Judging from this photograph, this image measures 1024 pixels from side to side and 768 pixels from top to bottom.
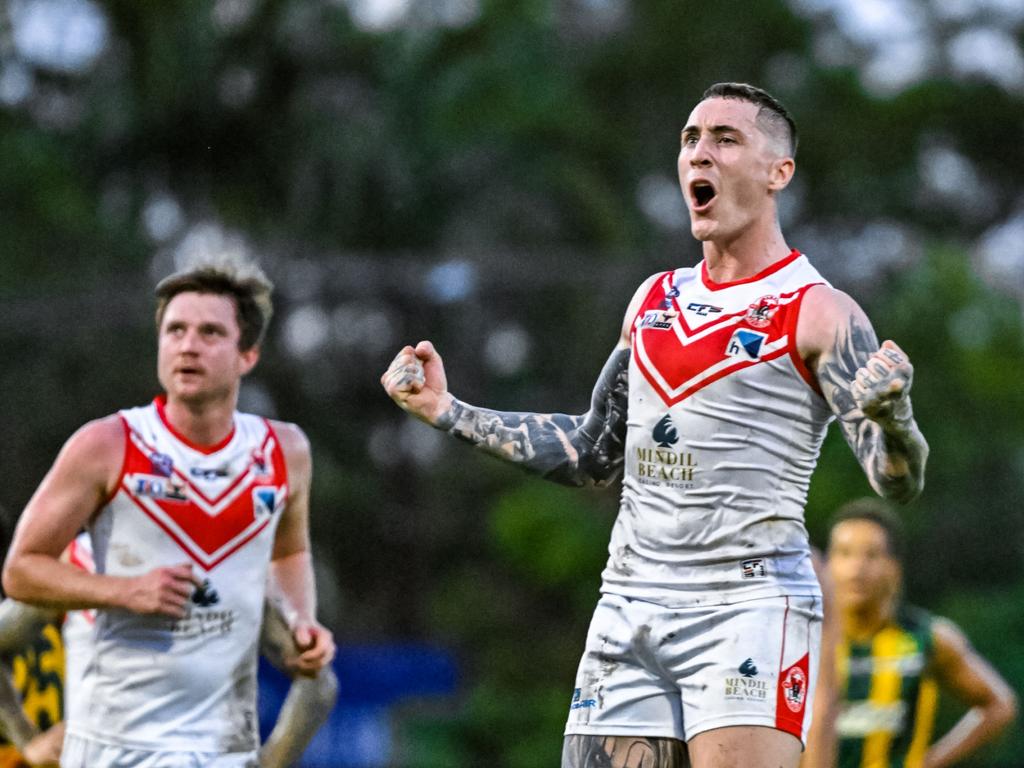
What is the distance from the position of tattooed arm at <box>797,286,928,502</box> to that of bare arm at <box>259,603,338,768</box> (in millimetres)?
2288

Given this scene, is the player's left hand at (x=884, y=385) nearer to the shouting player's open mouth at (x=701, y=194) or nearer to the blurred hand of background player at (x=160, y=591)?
the shouting player's open mouth at (x=701, y=194)

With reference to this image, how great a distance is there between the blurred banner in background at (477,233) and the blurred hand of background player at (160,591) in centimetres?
1448

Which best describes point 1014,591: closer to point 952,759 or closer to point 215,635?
point 952,759

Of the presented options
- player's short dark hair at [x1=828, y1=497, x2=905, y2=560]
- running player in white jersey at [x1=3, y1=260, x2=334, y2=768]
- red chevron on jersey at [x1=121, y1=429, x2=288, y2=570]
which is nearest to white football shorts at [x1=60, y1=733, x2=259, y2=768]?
running player in white jersey at [x1=3, y1=260, x2=334, y2=768]

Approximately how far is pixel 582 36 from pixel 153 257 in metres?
7.73

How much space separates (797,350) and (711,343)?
0.77 ft

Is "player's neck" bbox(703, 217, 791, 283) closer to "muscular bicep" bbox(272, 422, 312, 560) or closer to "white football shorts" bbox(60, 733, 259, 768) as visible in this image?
"muscular bicep" bbox(272, 422, 312, 560)

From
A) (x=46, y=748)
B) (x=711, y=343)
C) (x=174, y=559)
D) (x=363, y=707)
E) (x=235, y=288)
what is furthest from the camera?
(x=363, y=707)

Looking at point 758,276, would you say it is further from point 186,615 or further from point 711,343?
point 186,615

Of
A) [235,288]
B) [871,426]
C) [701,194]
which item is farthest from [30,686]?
[871,426]

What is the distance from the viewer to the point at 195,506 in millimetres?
6203

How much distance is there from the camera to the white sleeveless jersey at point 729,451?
4.98 m

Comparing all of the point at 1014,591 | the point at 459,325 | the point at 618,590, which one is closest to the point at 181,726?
the point at 618,590

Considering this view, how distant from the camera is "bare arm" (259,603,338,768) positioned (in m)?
6.38
